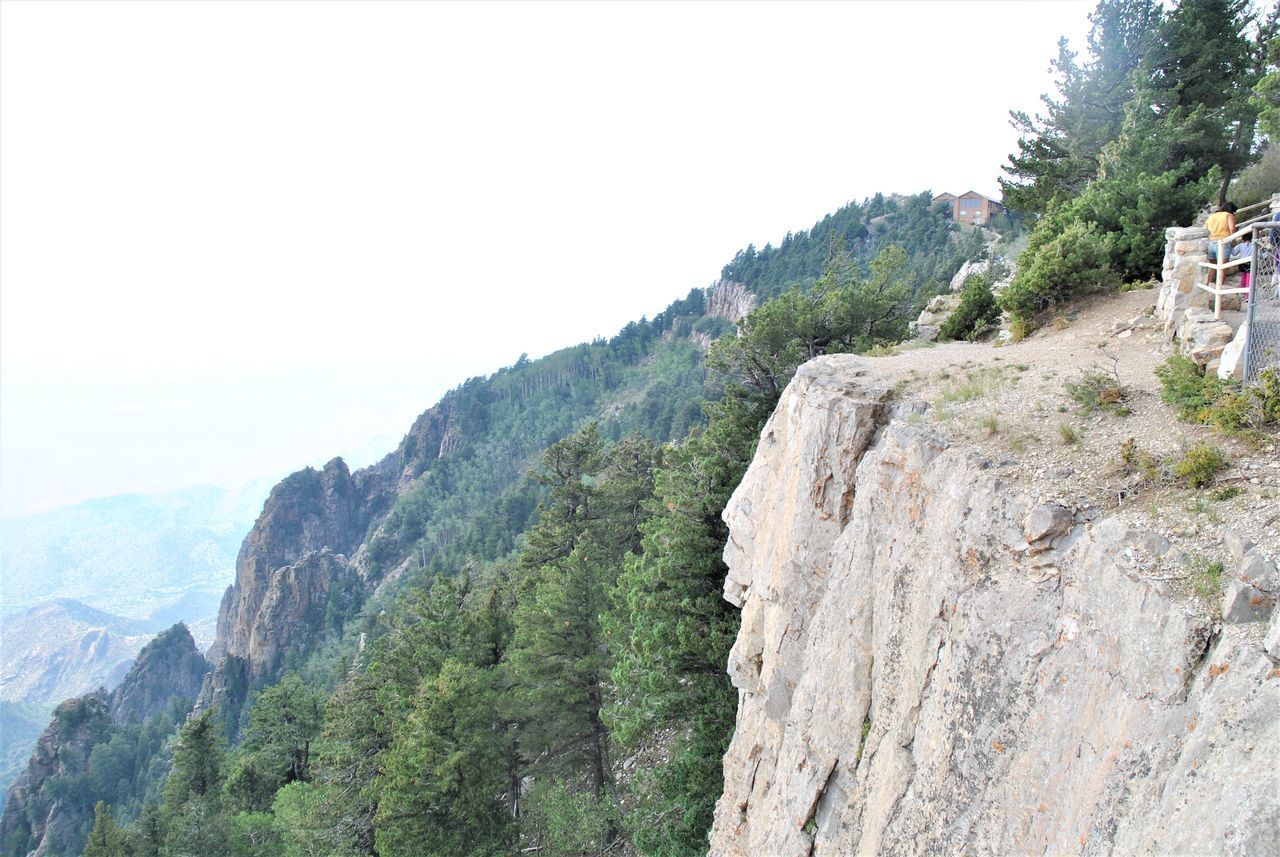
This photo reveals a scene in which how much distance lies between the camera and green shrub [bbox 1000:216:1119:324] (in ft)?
46.8

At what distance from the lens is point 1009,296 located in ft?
48.9

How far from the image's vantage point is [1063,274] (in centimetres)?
1430

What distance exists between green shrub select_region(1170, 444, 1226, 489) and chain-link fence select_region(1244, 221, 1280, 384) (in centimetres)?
139

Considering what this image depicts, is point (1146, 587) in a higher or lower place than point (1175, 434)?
lower

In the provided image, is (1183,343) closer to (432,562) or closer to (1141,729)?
(1141,729)

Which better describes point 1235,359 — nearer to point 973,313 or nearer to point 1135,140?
point 973,313

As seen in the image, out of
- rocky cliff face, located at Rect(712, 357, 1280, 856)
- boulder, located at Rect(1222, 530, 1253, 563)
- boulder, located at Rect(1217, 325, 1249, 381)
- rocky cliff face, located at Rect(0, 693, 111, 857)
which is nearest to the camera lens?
rocky cliff face, located at Rect(712, 357, 1280, 856)

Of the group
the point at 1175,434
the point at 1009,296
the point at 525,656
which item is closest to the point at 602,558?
the point at 525,656

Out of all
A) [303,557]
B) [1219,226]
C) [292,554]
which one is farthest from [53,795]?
[1219,226]

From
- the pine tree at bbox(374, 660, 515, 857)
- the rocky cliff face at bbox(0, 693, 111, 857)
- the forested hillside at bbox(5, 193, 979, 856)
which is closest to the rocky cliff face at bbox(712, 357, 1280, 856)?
the forested hillside at bbox(5, 193, 979, 856)

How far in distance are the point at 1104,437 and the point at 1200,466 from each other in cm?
159

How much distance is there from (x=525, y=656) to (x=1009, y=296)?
1668 cm

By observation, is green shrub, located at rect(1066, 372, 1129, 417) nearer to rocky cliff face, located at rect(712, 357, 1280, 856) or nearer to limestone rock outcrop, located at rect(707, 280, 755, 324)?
rocky cliff face, located at rect(712, 357, 1280, 856)

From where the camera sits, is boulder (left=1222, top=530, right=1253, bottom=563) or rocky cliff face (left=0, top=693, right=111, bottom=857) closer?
boulder (left=1222, top=530, right=1253, bottom=563)
